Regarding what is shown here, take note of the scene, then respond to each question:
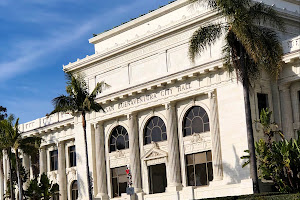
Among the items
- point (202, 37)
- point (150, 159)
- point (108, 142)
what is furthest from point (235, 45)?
point (108, 142)

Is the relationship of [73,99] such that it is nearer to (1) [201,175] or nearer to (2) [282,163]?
(1) [201,175]

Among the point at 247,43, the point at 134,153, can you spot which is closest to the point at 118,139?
the point at 134,153

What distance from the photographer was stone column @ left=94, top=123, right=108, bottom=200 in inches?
2101

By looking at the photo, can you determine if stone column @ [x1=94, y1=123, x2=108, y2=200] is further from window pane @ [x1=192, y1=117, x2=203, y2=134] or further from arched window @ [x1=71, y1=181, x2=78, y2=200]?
window pane @ [x1=192, y1=117, x2=203, y2=134]

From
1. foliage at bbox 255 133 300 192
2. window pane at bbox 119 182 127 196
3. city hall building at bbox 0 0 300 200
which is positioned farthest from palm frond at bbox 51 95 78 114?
foliage at bbox 255 133 300 192

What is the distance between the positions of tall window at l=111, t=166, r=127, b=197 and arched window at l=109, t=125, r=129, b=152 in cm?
187

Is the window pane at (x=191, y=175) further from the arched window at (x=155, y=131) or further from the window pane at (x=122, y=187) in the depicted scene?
the window pane at (x=122, y=187)

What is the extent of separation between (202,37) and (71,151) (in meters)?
28.1

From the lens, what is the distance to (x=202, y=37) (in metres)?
37.8

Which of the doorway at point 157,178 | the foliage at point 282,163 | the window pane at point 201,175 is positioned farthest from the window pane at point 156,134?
the foliage at point 282,163

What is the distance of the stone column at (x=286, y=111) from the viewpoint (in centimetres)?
4416

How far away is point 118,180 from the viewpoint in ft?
173

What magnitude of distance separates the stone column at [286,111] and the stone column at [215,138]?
4787mm

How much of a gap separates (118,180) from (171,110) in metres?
8.71
